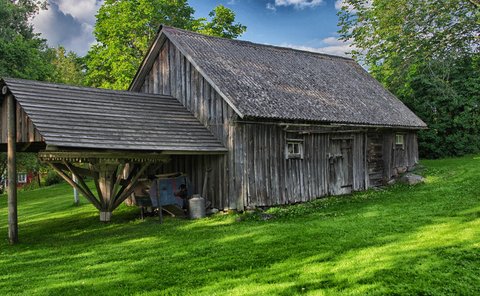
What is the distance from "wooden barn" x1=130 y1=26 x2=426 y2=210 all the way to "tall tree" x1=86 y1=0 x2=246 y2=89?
12692 mm

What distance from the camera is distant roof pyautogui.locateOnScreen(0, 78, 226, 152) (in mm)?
11750

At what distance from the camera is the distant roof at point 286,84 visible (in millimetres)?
15352

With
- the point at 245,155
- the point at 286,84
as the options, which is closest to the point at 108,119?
the point at 245,155

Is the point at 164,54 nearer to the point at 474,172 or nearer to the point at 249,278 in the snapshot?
the point at 249,278

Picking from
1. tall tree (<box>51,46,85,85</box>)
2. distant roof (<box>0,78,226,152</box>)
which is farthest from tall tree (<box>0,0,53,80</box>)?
distant roof (<box>0,78,226,152</box>)

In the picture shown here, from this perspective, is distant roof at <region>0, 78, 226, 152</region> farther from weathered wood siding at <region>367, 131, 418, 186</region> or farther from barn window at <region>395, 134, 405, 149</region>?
barn window at <region>395, 134, 405, 149</region>

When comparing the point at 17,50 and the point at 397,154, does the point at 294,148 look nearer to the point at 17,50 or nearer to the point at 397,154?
the point at 397,154

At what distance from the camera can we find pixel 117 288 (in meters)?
7.45

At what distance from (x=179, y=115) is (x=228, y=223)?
451cm

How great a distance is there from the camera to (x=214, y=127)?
15422 millimetres

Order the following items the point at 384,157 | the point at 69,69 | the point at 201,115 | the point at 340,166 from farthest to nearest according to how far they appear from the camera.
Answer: the point at 69,69, the point at 384,157, the point at 340,166, the point at 201,115

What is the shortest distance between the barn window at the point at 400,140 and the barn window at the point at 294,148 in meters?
7.88

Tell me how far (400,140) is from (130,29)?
20.1 m

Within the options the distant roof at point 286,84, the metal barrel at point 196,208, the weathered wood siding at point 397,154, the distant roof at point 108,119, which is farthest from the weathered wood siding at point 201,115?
the weathered wood siding at point 397,154
